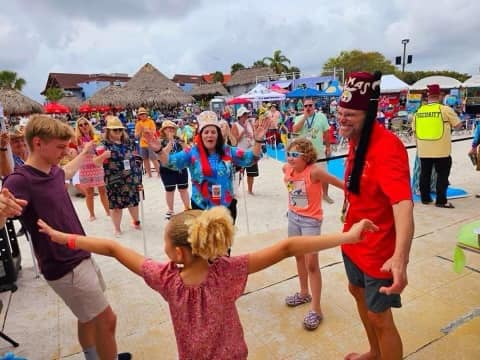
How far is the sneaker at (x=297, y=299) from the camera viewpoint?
3.08 metres

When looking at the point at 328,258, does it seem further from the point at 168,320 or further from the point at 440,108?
the point at 440,108

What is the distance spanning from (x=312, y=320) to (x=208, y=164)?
1.59 meters

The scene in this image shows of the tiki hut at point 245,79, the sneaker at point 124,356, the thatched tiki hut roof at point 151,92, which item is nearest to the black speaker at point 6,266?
the sneaker at point 124,356

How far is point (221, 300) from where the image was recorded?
1416 millimetres

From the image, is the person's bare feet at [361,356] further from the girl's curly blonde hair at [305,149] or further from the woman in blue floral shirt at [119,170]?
the woman in blue floral shirt at [119,170]

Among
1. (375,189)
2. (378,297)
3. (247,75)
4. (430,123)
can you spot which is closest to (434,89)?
(430,123)

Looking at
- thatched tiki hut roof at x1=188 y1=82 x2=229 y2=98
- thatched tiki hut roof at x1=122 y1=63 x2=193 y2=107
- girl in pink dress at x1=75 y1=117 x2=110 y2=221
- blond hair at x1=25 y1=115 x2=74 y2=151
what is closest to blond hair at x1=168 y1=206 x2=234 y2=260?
blond hair at x1=25 y1=115 x2=74 y2=151

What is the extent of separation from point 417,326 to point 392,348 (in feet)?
3.47

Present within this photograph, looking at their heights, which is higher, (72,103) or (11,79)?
(11,79)

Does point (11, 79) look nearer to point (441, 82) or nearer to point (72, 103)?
point (72, 103)

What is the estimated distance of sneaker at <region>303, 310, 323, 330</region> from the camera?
2.72 meters

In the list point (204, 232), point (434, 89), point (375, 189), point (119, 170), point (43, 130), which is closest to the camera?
point (204, 232)

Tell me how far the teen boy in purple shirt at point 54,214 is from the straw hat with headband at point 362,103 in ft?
5.52

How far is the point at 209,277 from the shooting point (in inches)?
Result: 55.9
